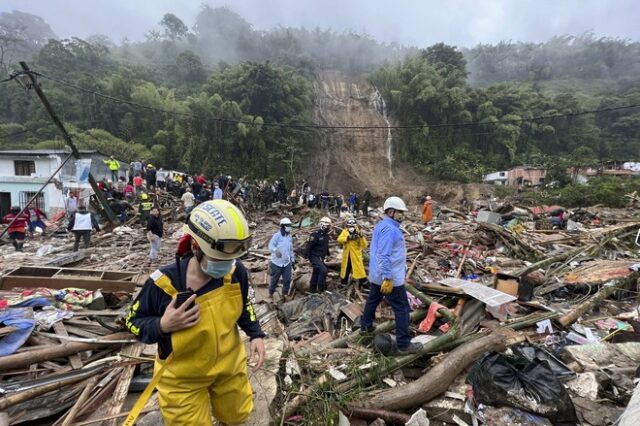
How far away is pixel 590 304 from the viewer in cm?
519

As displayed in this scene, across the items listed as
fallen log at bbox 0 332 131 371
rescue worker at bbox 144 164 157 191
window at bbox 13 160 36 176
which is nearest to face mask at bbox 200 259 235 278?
fallen log at bbox 0 332 131 371

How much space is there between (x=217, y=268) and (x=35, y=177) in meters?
21.4

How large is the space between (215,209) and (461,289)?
4.44 metres

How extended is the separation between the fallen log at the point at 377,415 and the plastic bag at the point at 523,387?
2.52ft

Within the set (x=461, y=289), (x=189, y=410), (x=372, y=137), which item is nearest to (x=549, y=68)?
(x=372, y=137)

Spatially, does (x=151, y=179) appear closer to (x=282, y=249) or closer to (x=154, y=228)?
(x=154, y=228)

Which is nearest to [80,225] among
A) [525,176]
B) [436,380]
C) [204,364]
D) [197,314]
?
[204,364]

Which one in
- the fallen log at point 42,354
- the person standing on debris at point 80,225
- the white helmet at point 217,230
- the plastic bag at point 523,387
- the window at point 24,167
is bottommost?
the person standing on debris at point 80,225

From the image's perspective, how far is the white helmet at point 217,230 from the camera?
66.1 inches

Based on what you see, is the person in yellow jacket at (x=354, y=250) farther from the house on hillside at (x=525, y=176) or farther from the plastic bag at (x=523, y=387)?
the house on hillside at (x=525, y=176)

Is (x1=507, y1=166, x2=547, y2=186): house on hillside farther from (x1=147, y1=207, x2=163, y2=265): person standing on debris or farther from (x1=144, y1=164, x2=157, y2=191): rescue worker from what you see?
(x1=147, y1=207, x2=163, y2=265): person standing on debris

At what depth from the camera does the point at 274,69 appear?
98.6 feet

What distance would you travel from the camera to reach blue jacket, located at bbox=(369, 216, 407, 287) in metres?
4.05

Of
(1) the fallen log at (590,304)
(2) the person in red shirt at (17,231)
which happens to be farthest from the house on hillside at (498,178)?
(2) the person in red shirt at (17,231)
